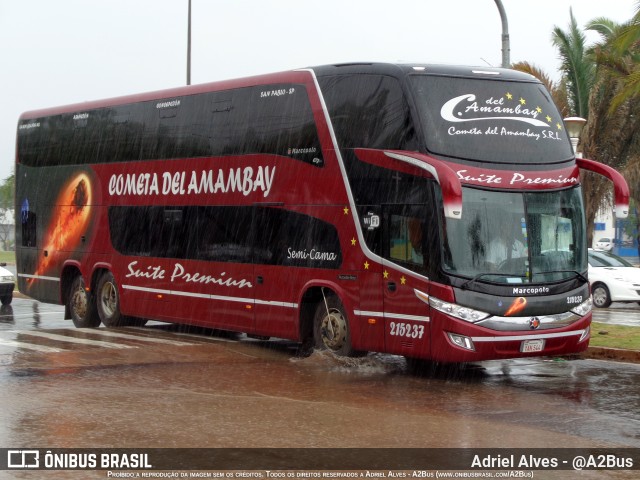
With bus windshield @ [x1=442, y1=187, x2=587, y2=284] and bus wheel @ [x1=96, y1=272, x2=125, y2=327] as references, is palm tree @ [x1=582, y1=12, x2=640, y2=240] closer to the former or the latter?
bus wheel @ [x1=96, y1=272, x2=125, y2=327]

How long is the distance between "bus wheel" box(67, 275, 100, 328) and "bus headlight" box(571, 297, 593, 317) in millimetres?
9922

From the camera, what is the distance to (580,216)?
551 inches

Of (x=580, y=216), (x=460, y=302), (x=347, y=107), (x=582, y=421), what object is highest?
(x=347, y=107)

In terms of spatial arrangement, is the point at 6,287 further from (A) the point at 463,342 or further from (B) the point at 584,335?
(B) the point at 584,335

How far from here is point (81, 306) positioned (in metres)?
20.6

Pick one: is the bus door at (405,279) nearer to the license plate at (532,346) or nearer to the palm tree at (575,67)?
the license plate at (532,346)

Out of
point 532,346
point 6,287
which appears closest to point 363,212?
point 532,346

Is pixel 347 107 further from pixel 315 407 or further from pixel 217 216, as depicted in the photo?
pixel 315 407

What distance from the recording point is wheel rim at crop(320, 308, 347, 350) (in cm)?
1466

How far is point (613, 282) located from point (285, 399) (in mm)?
17315

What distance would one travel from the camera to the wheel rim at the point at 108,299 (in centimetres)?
1981

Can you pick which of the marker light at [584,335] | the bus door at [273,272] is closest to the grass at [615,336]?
the marker light at [584,335]

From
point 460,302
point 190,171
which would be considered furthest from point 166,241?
point 460,302

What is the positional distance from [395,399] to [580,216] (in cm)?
390
